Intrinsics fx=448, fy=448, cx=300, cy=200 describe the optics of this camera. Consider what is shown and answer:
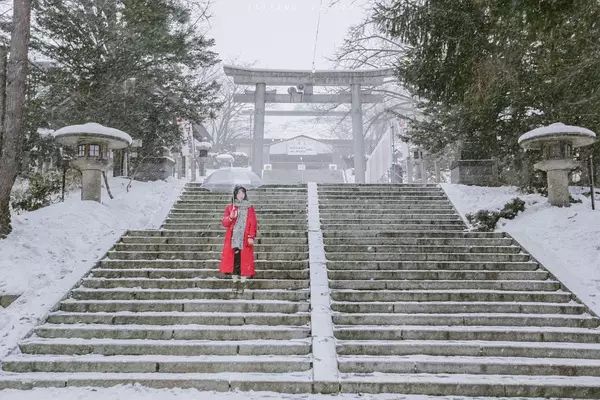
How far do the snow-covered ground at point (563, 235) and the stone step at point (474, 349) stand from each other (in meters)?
1.02

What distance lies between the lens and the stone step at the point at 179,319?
5.90m

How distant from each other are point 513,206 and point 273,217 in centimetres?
533

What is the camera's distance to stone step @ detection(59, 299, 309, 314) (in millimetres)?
6168

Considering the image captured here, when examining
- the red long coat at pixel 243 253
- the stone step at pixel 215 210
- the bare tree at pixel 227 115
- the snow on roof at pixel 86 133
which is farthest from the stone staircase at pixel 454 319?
the bare tree at pixel 227 115

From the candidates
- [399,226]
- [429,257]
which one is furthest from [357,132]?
[429,257]

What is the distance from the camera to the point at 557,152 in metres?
9.52

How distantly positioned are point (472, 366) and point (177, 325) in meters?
3.65

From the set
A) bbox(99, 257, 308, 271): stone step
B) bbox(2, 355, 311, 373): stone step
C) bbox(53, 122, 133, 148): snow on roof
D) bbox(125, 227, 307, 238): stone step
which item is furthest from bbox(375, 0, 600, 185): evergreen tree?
bbox(53, 122, 133, 148): snow on roof

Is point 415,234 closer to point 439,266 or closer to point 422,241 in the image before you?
point 422,241

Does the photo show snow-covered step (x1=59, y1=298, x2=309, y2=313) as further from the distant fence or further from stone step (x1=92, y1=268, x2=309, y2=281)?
the distant fence

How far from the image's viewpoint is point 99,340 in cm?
553

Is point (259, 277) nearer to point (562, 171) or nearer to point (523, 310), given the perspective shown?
point (523, 310)

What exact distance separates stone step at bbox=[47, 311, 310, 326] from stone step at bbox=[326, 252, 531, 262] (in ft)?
6.64

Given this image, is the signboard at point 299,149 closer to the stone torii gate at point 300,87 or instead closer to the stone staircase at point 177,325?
the stone torii gate at point 300,87
